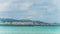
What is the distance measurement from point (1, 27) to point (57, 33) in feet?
12.9

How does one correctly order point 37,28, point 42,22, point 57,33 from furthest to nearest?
point 37,28 → point 57,33 → point 42,22

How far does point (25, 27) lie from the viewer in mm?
10320

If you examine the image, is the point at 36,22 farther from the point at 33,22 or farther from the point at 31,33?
the point at 31,33

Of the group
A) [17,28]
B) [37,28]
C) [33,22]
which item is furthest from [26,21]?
[17,28]

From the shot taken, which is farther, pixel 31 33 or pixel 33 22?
pixel 31 33

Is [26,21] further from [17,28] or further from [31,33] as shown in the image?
[17,28]

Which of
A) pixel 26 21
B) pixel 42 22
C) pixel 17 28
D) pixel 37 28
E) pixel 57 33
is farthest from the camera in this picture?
pixel 17 28

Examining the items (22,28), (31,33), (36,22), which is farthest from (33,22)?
(22,28)

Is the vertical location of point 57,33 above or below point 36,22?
below

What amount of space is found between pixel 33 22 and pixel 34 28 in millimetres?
2124

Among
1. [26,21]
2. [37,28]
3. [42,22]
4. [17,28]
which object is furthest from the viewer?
[17,28]

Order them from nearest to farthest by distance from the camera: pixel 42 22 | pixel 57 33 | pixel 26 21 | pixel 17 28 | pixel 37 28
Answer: pixel 42 22 < pixel 26 21 < pixel 57 33 < pixel 37 28 < pixel 17 28

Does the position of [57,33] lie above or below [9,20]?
below

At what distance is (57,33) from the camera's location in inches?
350
